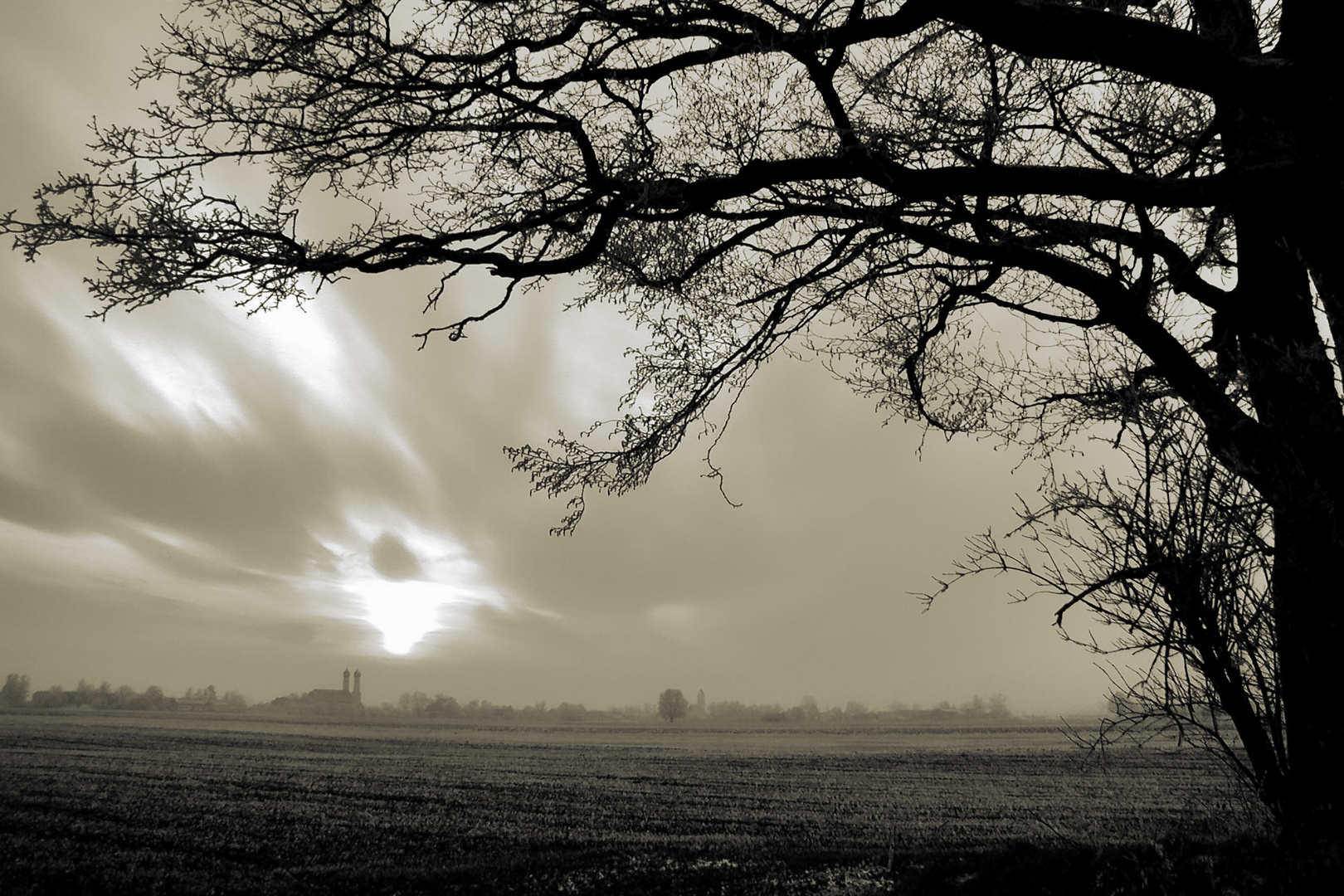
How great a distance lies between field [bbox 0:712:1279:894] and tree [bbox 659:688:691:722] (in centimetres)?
14037

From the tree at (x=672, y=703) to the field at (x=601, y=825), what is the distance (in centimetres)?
14037

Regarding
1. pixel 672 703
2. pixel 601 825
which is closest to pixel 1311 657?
pixel 601 825

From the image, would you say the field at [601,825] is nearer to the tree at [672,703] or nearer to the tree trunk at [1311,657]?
the tree trunk at [1311,657]

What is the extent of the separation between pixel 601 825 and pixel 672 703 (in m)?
173

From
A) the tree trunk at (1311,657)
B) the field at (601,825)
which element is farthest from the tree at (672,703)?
the tree trunk at (1311,657)

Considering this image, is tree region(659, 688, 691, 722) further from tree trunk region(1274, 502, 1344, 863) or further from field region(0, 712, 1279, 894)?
tree trunk region(1274, 502, 1344, 863)

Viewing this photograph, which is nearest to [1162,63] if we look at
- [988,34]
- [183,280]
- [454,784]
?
[988,34]

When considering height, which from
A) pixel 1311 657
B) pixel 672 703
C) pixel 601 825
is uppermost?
pixel 1311 657

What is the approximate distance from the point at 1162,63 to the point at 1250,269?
2.60 m

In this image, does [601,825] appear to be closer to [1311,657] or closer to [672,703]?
[1311,657]

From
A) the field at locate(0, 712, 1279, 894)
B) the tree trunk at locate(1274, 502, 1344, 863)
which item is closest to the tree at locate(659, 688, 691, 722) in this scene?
the field at locate(0, 712, 1279, 894)

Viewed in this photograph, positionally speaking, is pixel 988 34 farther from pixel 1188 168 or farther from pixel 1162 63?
pixel 1188 168

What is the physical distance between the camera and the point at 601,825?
22.8 meters

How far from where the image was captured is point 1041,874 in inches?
247
